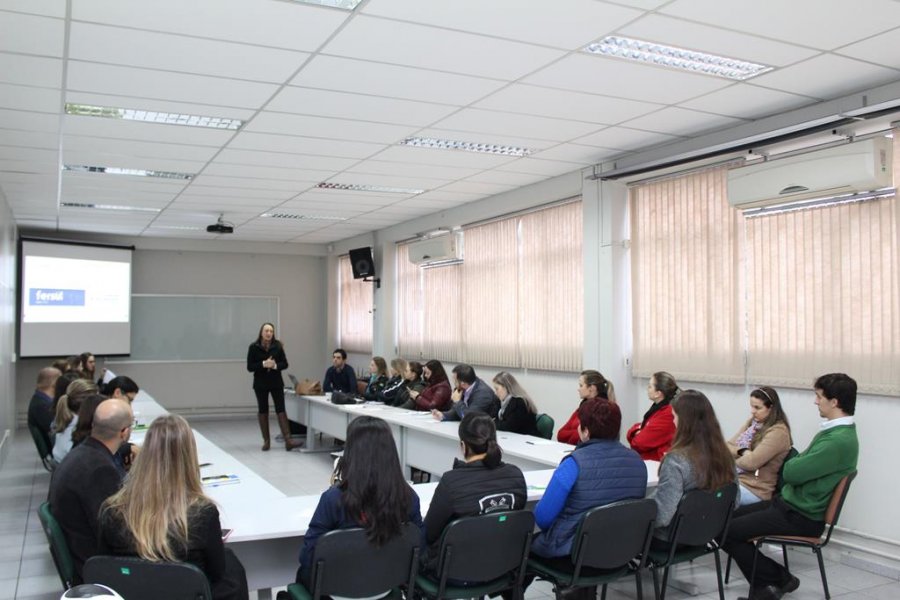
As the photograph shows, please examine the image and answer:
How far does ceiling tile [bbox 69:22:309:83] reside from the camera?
3.65 metres

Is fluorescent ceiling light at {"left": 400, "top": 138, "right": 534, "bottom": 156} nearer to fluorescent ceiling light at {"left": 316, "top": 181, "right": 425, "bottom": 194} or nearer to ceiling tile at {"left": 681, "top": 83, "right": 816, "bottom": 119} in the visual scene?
ceiling tile at {"left": 681, "top": 83, "right": 816, "bottom": 119}

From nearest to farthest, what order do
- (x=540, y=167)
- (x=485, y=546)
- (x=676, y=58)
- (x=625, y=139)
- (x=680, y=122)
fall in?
(x=485, y=546) → (x=676, y=58) → (x=680, y=122) → (x=625, y=139) → (x=540, y=167)

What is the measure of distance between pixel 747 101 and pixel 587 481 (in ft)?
9.44

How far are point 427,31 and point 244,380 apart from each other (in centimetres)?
1014

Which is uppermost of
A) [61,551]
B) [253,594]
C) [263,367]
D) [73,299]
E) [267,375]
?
[73,299]

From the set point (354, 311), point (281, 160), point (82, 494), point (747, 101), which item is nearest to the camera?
point (82, 494)

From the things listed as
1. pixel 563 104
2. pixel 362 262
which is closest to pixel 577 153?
pixel 563 104

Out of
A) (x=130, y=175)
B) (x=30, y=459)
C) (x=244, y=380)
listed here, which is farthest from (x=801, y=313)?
(x=244, y=380)

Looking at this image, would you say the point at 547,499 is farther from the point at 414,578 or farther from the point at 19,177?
the point at 19,177

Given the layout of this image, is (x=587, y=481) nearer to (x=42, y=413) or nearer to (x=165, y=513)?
(x=165, y=513)

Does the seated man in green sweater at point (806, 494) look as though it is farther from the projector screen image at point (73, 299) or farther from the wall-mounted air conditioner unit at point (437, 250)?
the projector screen image at point (73, 299)

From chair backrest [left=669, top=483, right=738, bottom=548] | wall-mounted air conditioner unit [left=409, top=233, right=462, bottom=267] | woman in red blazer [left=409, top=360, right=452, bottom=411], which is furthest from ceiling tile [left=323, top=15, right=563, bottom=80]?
wall-mounted air conditioner unit [left=409, top=233, right=462, bottom=267]

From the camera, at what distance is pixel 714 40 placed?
375cm

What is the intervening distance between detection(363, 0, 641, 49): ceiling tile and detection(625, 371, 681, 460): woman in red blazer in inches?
96.5
